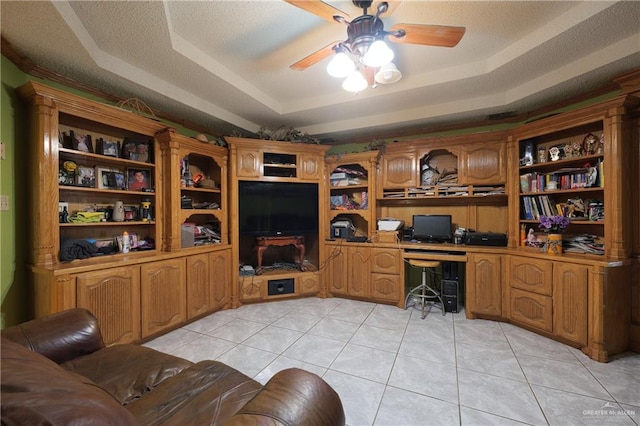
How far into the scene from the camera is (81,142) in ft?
7.52

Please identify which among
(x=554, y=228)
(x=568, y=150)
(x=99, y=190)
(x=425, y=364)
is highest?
(x=568, y=150)

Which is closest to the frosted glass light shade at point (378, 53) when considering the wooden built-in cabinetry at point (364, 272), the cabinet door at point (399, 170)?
the cabinet door at point (399, 170)

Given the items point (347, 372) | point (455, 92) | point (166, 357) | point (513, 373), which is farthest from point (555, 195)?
point (166, 357)

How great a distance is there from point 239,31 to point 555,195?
139 inches

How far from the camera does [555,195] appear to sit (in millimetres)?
2801

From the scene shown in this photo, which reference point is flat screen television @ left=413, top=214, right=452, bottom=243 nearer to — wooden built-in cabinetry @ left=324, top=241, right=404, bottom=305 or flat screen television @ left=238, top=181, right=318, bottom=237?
wooden built-in cabinetry @ left=324, top=241, right=404, bottom=305

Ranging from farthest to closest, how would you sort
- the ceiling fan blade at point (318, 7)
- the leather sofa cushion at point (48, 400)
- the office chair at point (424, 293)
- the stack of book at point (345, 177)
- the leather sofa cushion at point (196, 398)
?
the stack of book at point (345, 177), the office chair at point (424, 293), the ceiling fan blade at point (318, 7), the leather sofa cushion at point (196, 398), the leather sofa cushion at point (48, 400)

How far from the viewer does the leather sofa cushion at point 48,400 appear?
49cm

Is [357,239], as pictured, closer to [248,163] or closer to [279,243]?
[279,243]

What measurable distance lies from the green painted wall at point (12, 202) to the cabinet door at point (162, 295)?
78cm

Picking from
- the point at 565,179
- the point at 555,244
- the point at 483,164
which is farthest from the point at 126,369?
the point at 565,179

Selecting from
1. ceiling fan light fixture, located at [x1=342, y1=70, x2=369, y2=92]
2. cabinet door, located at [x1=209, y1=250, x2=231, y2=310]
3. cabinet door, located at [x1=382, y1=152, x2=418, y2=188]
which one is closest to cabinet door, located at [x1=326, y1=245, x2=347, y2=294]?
cabinet door, located at [x1=382, y1=152, x2=418, y2=188]

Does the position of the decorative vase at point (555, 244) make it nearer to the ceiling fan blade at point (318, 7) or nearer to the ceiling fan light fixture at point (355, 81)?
the ceiling fan light fixture at point (355, 81)

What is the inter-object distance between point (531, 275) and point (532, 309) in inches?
12.9
